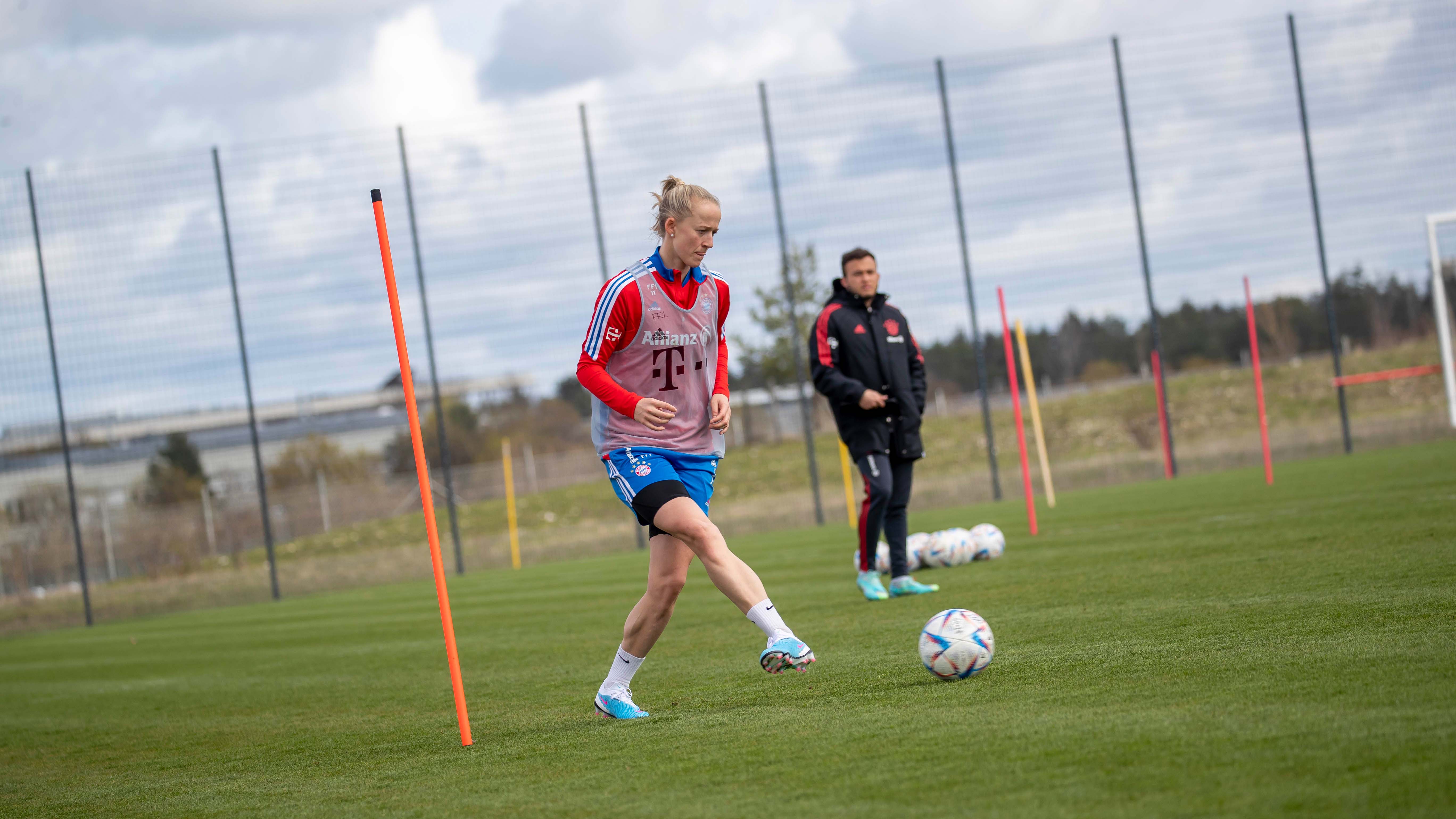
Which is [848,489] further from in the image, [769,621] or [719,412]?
[769,621]

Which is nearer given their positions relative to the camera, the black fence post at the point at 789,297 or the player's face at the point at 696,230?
the player's face at the point at 696,230

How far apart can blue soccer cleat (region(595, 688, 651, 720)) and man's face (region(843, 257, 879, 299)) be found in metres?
3.50

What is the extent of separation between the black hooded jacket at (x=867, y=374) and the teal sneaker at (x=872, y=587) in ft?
2.37

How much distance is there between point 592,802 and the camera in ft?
9.98

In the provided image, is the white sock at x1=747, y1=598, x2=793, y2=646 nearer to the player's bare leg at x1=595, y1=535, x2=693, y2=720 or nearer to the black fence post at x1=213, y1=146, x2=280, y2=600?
the player's bare leg at x1=595, y1=535, x2=693, y2=720

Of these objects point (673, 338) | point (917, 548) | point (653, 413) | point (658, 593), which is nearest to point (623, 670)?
point (658, 593)

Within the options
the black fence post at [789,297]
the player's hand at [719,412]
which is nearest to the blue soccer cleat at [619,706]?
the player's hand at [719,412]

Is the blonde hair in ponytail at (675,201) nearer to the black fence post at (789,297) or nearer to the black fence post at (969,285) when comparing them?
the black fence post at (789,297)

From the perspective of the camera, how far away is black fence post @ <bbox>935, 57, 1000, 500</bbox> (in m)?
17.4

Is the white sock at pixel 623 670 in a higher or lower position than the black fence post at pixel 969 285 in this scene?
lower

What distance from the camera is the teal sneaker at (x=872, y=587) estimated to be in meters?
7.13

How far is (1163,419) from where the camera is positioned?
54.7 feet

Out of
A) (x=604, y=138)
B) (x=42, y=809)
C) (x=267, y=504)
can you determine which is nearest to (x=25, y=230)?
(x=267, y=504)

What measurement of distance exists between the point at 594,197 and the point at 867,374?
37.5 feet
